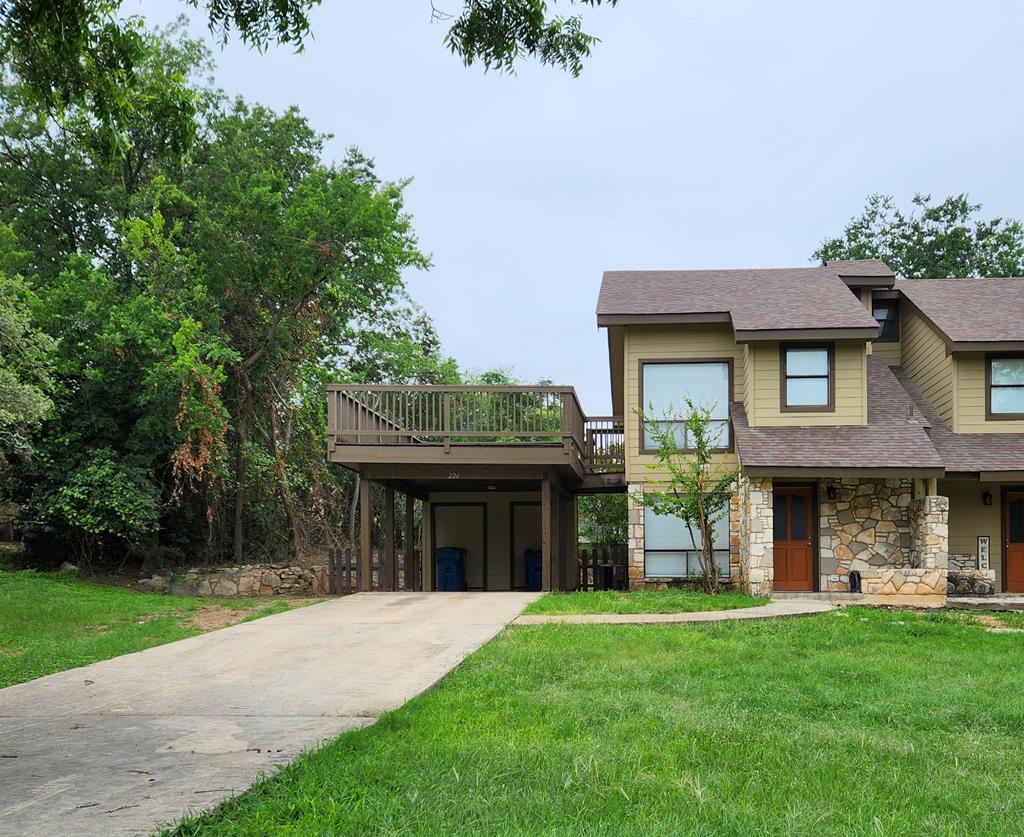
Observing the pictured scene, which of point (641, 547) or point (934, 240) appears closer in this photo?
point (641, 547)

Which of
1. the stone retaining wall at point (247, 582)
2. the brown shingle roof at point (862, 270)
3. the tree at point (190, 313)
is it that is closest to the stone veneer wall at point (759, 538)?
the brown shingle roof at point (862, 270)

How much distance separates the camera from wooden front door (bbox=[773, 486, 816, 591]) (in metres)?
16.7

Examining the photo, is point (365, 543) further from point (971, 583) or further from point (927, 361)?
point (927, 361)

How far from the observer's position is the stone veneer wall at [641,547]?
17562 millimetres

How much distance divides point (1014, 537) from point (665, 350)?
7242 mm

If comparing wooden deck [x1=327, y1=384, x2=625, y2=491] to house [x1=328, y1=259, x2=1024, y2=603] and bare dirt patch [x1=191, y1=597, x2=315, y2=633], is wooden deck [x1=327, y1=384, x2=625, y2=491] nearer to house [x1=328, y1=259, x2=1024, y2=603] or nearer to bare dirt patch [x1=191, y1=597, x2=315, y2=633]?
house [x1=328, y1=259, x2=1024, y2=603]

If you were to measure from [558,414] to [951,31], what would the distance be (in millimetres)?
9588

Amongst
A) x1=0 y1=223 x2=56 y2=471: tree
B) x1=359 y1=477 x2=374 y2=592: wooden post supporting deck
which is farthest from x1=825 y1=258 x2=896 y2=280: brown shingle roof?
x1=0 y1=223 x2=56 y2=471: tree

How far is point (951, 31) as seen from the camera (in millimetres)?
16812

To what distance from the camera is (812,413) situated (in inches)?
664

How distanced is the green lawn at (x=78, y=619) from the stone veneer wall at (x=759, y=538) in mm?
7356

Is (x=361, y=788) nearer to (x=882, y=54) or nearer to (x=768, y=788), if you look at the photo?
(x=768, y=788)

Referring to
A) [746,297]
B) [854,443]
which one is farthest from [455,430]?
[854,443]

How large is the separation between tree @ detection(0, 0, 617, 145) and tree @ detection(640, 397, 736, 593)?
370 inches
